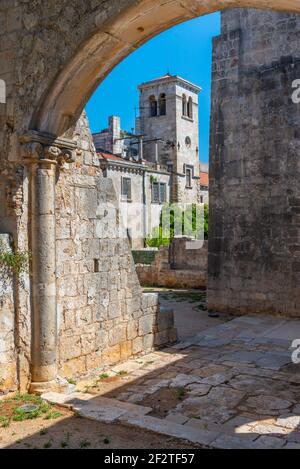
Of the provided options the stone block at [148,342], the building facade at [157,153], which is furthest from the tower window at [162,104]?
the stone block at [148,342]

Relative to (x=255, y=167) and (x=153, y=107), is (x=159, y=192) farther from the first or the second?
(x=255, y=167)

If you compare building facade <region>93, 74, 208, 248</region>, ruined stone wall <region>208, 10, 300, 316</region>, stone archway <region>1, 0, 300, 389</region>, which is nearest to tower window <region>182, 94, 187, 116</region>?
building facade <region>93, 74, 208, 248</region>

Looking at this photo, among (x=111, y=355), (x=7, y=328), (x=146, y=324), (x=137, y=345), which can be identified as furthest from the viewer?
(x=146, y=324)

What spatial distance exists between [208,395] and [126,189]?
85.7ft

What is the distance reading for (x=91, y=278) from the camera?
20.2 ft

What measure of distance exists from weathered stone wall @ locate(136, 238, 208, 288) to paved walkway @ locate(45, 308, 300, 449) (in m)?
8.23

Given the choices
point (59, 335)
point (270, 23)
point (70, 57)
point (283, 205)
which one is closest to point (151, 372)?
point (59, 335)

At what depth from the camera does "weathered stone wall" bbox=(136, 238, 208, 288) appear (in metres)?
16.3

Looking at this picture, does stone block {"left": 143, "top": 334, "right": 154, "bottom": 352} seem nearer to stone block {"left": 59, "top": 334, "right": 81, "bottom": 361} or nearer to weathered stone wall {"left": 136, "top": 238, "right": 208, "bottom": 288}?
stone block {"left": 59, "top": 334, "right": 81, "bottom": 361}

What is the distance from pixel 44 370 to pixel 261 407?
2.50 metres

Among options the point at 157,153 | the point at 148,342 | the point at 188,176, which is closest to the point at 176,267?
the point at 148,342

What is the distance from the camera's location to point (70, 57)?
5031 millimetres

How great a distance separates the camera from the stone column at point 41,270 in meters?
5.31

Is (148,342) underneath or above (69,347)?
underneath
